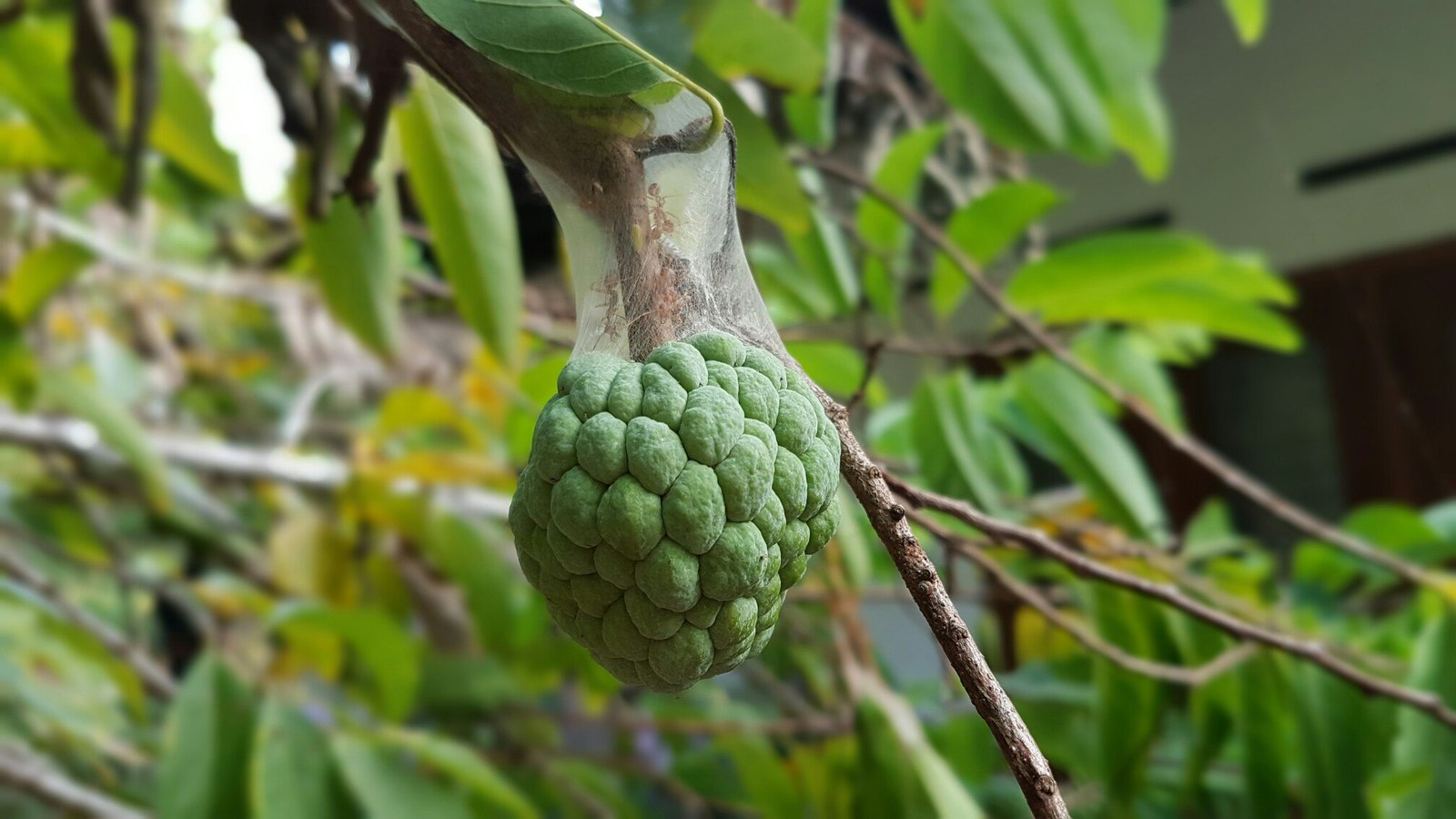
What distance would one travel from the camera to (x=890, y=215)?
1.18 metres

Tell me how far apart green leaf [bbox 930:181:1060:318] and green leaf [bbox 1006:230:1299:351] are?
0.06m

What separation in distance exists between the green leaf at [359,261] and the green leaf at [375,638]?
46 cm

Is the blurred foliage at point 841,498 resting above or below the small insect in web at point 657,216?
below

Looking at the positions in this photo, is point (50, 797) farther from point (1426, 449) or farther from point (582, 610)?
point (1426, 449)

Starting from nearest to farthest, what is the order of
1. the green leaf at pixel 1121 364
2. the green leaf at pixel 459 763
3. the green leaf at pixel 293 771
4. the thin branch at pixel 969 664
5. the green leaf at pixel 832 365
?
the thin branch at pixel 969 664, the green leaf at pixel 832 365, the green leaf at pixel 293 771, the green leaf at pixel 459 763, the green leaf at pixel 1121 364

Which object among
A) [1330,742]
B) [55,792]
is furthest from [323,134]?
[1330,742]

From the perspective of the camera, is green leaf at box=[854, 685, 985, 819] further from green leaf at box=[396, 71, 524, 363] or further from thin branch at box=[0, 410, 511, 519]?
thin branch at box=[0, 410, 511, 519]

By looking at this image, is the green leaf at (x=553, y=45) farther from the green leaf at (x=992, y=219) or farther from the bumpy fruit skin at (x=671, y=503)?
the green leaf at (x=992, y=219)

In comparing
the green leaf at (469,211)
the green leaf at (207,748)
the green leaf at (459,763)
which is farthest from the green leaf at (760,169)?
the green leaf at (207,748)

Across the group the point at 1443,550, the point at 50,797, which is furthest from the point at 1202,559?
the point at 50,797

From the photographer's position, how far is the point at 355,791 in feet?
3.76

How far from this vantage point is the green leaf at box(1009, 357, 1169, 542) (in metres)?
1.09

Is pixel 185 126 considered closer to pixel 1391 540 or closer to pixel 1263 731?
pixel 1263 731

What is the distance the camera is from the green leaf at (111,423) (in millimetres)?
1392
